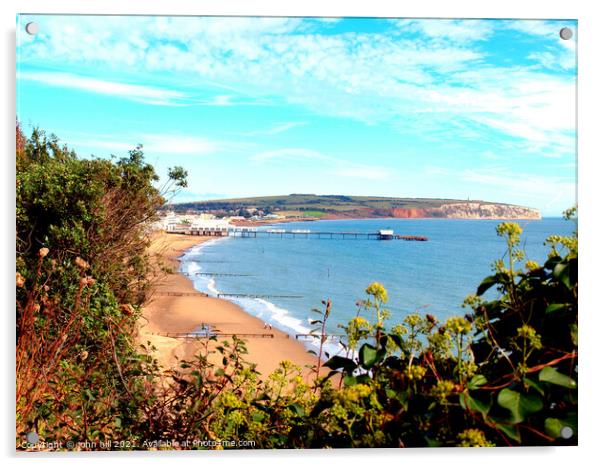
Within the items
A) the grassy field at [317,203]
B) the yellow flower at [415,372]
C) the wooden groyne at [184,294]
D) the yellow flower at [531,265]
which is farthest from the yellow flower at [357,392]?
the wooden groyne at [184,294]

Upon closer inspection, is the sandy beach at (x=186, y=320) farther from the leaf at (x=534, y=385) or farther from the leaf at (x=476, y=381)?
the leaf at (x=534, y=385)

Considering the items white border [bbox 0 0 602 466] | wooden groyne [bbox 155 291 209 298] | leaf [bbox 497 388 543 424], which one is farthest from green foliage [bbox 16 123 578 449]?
wooden groyne [bbox 155 291 209 298]

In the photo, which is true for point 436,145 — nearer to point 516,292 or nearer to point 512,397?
point 516,292

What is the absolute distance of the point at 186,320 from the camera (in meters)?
3.46

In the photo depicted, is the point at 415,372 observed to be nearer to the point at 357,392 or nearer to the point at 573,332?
the point at 357,392

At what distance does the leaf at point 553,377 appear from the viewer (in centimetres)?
182

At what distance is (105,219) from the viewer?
3.53 meters

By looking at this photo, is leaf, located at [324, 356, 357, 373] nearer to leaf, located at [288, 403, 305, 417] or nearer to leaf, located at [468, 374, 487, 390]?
leaf, located at [288, 403, 305, 417]

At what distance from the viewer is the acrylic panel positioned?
75.6 inches

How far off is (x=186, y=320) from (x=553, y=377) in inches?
88.1

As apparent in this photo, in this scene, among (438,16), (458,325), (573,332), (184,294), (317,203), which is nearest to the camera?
(458,325)

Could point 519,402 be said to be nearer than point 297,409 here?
Yes

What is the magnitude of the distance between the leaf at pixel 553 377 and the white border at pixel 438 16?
0.58 meters

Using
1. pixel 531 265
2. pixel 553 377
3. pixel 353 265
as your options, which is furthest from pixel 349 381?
pixel 353 265
